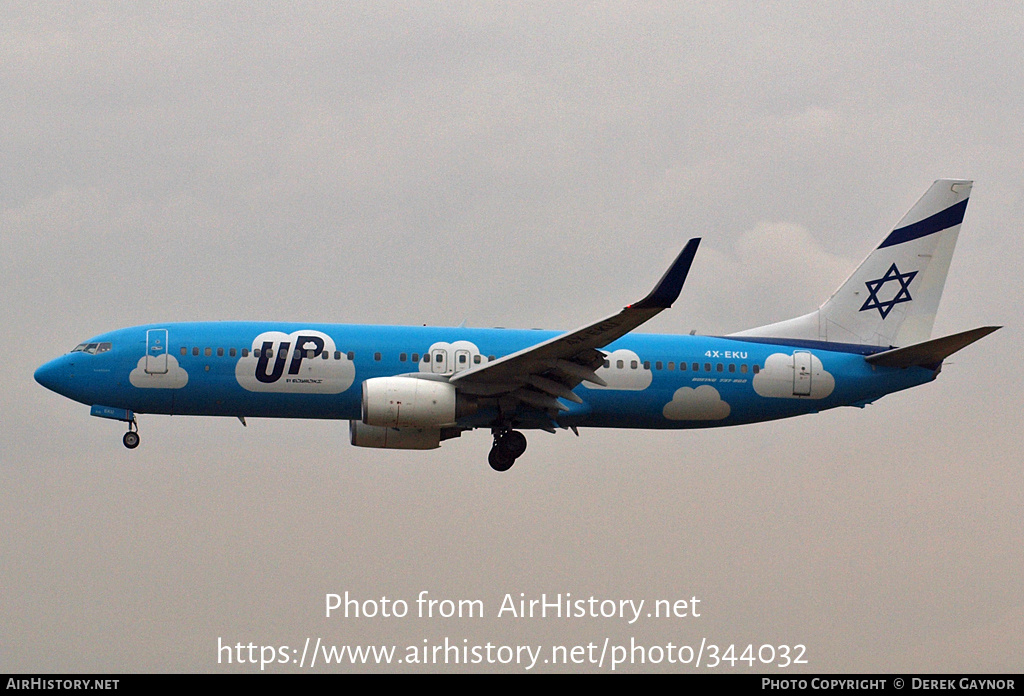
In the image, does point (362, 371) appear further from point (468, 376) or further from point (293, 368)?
point (468, 376)

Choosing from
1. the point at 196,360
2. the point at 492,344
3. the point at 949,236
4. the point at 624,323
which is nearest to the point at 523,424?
the point at 492,344

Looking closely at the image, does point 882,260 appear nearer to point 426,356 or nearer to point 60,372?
point 426,356

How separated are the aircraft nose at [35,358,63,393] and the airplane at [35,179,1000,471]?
0.20ft

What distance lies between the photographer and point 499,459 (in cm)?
3569

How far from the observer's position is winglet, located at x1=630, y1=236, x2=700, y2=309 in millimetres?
28875

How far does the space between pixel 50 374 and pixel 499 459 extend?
39.9 ft

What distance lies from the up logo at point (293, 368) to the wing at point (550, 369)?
329cm

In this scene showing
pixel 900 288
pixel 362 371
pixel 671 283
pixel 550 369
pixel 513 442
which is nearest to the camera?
pixel 671 283

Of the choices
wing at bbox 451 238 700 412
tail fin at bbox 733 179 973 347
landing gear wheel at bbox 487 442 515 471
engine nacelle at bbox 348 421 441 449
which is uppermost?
tail fin at bbox 733 179 973 347

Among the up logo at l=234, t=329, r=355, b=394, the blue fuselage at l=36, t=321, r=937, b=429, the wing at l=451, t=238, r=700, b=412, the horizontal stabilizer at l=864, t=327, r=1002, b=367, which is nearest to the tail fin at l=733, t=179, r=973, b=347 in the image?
the horizontal stabilizer at l=864, t=327, r=1002, b=367

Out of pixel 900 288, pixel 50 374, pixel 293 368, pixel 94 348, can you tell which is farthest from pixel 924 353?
pixel 50 374

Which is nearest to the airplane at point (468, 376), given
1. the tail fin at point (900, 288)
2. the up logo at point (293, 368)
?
the up logo at point (293, 368)

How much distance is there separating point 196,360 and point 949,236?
22.5 metres

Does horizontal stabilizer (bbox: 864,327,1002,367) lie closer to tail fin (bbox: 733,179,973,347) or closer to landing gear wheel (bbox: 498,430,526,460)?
tail fin (bbox: 733,179,973,347)
